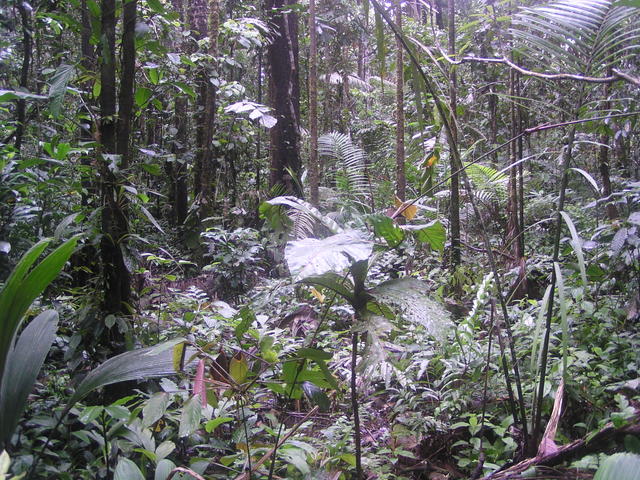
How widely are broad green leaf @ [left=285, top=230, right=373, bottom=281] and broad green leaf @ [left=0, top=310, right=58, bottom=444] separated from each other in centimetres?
80

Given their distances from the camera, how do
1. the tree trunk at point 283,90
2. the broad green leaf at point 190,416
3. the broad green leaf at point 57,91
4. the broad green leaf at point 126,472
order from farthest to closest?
1. the tree trunk at point 283,90
2. the broad green leaf at point 57,91
3. the broad green leaf at point 126,472
4. the broad green leaf at point 190,416

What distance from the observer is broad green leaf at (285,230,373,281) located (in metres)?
1.02

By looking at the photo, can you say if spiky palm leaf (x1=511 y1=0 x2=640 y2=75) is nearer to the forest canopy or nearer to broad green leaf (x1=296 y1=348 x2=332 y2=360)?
Result: the forest canopy

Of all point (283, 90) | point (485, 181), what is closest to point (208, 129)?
point (283, 90)

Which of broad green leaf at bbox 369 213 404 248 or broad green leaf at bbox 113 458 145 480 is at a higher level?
broad green leaf at bbox 369 213 404 248

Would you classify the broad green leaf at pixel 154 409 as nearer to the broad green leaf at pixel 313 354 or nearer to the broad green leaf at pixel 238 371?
the broad green leaf at pixel 238 371

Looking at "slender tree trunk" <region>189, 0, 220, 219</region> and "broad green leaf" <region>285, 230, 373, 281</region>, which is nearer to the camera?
"broad green leaf" <region>285, 230, 373, 281</region>

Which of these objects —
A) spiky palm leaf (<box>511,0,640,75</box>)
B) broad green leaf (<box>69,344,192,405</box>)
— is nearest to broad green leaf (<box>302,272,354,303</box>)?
broad green leaf (<box>69,344,192,405</box>)

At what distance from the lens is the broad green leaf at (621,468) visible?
1.05 metres

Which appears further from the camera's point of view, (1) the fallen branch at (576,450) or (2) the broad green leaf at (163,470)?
(1) the fallen branch at (576,450)

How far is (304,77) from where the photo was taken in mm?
9500

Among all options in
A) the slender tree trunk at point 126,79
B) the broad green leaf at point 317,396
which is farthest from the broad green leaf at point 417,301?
the slender tree trunk at point 126,79

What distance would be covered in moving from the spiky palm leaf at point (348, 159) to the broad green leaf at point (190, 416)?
3376mm

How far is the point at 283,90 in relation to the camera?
6266 mm
